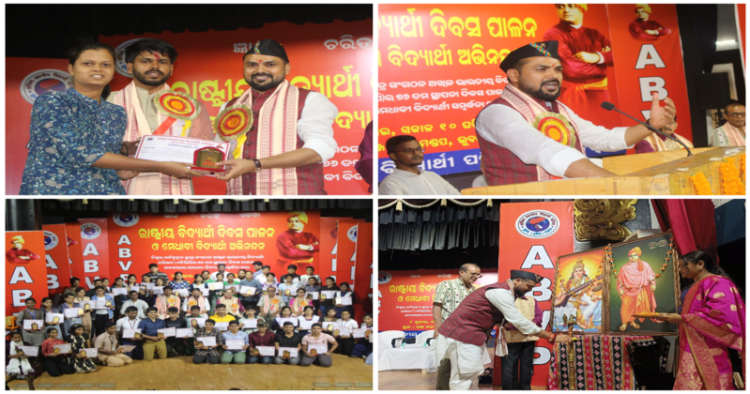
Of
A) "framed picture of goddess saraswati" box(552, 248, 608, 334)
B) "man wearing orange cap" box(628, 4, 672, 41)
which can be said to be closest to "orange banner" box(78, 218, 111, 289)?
"framed picture of goddess saraswati" box(552, 248, 608, 334)

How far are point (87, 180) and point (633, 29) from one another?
302 centimetres

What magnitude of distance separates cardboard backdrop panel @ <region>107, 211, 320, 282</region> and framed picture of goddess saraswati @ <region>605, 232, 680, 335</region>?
1786 mm

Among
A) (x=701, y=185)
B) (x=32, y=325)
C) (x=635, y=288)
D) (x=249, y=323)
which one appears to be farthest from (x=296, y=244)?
(x=701, y=185)

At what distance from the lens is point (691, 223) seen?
3.04 meters

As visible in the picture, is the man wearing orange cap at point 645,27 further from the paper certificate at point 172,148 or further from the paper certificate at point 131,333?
the paper certificate at point 131,333

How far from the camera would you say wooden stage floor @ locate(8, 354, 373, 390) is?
10.2ft

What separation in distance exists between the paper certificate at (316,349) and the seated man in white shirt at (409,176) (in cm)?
90

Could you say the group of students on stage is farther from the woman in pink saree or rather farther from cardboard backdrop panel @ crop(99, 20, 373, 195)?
the woman in pink saree

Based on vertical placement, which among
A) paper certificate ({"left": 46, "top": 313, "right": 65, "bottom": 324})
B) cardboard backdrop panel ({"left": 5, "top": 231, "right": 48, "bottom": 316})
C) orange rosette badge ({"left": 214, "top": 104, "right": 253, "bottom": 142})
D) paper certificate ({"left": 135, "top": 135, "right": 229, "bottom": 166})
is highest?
orange rosette badge ({"left": 214, "top": 104, "right": 253, "bottom": 142})

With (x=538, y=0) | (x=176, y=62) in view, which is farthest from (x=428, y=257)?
(x=176, y=62)

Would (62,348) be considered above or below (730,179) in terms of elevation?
below

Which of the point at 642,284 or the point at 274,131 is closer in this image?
the point at 642,284

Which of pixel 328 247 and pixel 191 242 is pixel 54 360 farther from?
pixel 328 247

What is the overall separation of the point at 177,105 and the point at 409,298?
6.48 ft
